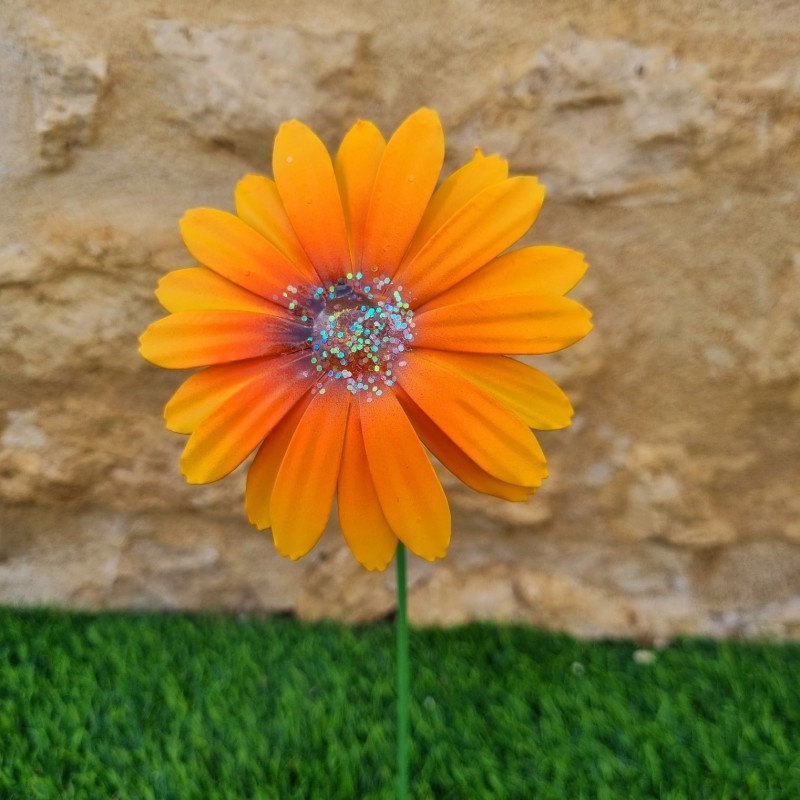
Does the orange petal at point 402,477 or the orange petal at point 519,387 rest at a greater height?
the orange petal at point 519,387

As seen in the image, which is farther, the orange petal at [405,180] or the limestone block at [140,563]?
the limestone block at [140,563]

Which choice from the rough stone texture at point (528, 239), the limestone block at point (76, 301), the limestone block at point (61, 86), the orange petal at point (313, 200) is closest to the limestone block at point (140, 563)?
the rough stone texture at point (528, 239)

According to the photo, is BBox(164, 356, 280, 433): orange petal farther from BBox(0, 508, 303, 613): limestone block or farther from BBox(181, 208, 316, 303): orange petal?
BBox(0, 508, 303, 613): limestone block

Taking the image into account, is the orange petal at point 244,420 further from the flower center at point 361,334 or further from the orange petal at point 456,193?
the orange petal at point 456,193

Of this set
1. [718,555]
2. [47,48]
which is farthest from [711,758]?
[47,48]

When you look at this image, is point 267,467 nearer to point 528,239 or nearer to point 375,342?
point 375,342

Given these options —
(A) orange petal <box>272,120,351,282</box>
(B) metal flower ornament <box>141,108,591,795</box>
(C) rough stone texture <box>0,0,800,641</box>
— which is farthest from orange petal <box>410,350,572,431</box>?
(C) rough stone texture <box>0,0,800,641</box>

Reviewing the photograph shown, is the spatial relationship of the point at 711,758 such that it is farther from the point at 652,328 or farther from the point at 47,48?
the point at 47,48
